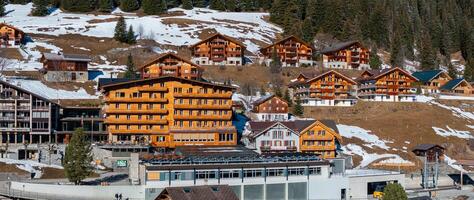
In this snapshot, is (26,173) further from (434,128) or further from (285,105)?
(434,128)

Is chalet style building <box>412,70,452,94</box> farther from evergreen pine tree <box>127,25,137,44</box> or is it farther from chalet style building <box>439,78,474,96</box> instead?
evergreen pine tree <box>127,25,137,44</box>

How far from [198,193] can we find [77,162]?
41.1 feet

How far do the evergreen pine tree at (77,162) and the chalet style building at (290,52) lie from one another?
215 feet

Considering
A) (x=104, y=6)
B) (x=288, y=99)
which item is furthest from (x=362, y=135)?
(x=104, y=6)

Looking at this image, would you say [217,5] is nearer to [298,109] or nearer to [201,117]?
[298,109]

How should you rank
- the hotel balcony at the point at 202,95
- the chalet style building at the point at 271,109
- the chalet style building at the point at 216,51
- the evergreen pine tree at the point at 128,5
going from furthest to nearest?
the evergreen pine tree at the point at 128,5
the chalet style building at the point at 216,51
the chalet style building at the point at 271,109
the hotel balcony at the point at 202,95

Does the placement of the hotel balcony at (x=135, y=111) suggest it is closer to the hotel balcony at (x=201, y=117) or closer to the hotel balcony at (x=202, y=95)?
the hotel balcony at (x=201, y=117)

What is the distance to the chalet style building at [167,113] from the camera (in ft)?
273

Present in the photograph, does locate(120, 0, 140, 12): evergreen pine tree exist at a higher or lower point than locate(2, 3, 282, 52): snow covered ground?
higher

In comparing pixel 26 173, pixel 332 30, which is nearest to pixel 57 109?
pixel 26 173

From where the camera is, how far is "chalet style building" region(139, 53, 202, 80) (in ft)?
350

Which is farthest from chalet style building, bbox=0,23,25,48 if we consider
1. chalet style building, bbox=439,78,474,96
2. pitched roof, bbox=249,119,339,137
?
chalet style building, bbox=439,78,474,96

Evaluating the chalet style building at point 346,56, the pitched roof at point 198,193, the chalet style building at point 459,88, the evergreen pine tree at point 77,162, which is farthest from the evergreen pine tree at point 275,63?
the pitched roof at point 198,193

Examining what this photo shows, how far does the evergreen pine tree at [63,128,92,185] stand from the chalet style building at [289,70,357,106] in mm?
48777
